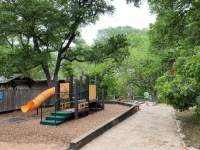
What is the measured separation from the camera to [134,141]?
11.3 meters

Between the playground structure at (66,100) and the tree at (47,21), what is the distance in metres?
4.88

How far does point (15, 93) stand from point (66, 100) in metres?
5.87

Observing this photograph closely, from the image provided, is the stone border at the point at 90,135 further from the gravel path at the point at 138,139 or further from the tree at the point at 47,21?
the tree at the point at 47,21

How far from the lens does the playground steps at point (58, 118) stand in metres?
14.8

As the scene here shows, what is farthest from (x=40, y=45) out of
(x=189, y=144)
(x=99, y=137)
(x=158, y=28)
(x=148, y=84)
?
(x=148, y=84)

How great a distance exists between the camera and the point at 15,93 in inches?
885

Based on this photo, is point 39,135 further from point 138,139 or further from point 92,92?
point 92,92

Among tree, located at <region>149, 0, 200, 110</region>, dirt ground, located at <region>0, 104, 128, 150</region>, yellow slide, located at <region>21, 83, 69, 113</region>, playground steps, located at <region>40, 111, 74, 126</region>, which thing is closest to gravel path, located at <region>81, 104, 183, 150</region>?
dirt ground, located at <region>0, 104, 128, 150</region>

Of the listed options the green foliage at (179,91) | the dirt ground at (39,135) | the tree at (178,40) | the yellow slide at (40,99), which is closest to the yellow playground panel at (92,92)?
the yellow slide at (40,99)

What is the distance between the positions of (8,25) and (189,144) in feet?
47.5

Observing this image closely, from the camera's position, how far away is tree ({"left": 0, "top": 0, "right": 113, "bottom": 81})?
21.1 metres

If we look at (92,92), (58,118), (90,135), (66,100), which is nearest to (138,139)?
(90,135)

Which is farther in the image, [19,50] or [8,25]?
[19,50]

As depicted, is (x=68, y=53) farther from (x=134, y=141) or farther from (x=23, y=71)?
(x=134, y=141)
